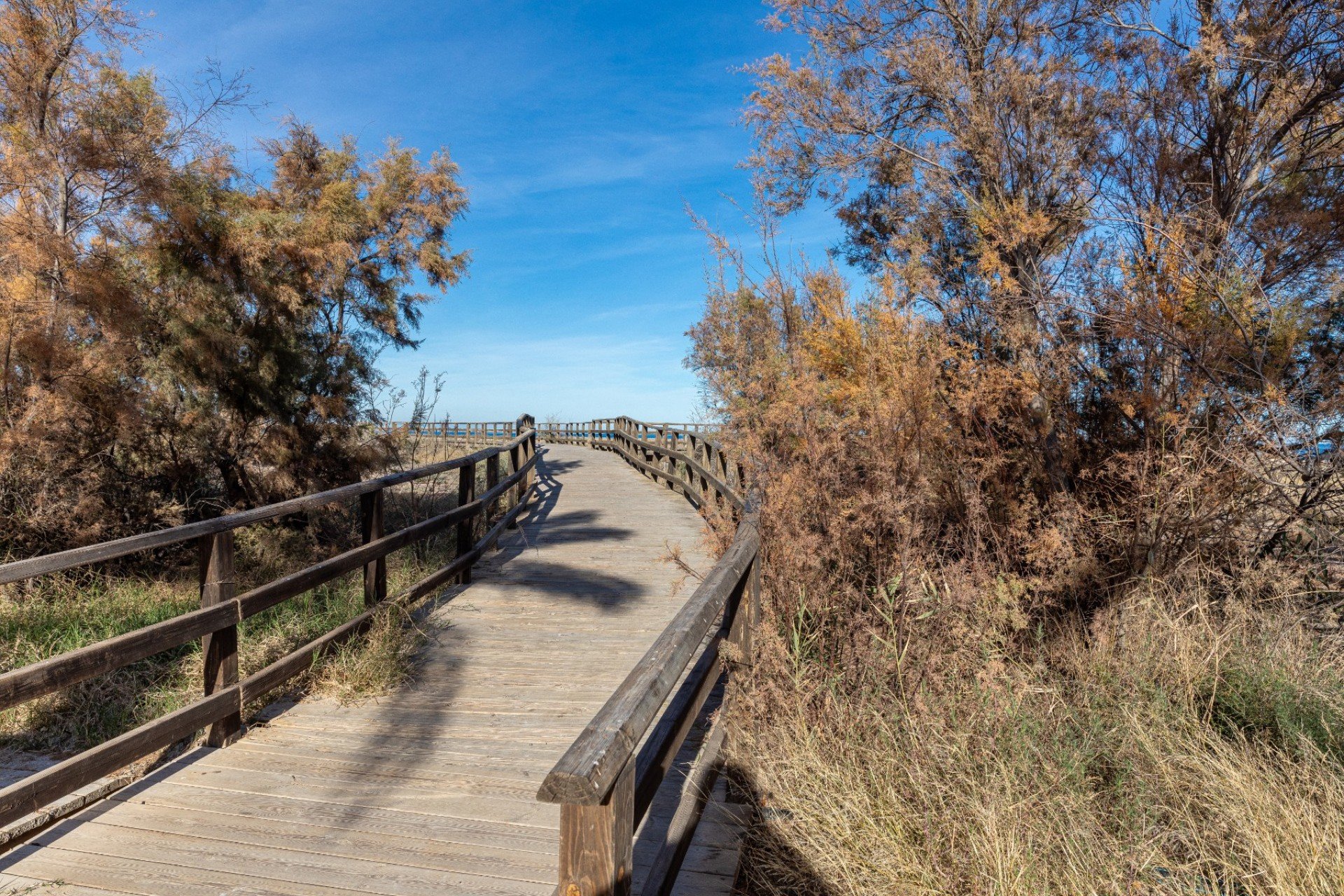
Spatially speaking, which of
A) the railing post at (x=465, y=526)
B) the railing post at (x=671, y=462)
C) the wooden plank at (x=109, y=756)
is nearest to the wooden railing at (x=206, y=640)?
the wooden plank at (x=109, y=756)

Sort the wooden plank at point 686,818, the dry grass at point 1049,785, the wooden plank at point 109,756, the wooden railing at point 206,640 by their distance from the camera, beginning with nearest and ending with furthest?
1. the wooden plank at point 686,818
2. the dry grass at point 1049,785
3. the wooden plank at point 109,756
4. the wooden railing at point 206,640

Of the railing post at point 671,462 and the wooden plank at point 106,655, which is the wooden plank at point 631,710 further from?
the railing post at point 671,462

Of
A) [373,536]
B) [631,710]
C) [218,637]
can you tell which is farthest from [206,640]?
[631,710]

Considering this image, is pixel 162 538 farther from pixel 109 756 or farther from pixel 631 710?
pixel 631 710

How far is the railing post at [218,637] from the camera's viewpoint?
4102 millimetres

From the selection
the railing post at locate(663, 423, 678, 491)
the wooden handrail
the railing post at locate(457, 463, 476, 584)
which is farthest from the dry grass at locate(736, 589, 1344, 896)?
the railing post at locate(663, 423, 678, 491)

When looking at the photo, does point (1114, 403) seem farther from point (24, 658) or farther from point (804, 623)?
point (24, 658)

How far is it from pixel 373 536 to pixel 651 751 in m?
3.57

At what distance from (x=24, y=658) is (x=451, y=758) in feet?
11.1

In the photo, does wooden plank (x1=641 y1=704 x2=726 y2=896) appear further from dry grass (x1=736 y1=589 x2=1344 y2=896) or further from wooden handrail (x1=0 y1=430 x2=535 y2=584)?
wooden handrail (x1=0 y1=430 x2=535 y2=584)

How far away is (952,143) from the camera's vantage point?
9.88 meters

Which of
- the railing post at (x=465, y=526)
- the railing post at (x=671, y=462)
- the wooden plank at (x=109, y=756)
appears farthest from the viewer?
the railing post at (x=671, y=462)

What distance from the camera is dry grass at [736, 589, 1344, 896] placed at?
8.82ft

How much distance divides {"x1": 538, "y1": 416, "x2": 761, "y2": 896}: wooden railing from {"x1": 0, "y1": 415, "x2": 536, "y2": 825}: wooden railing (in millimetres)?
2245
